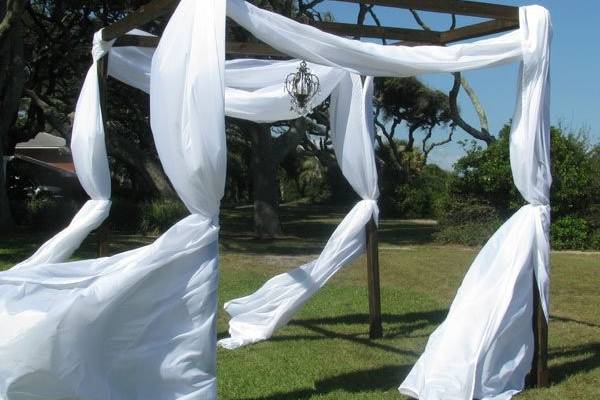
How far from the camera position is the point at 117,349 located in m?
4.73

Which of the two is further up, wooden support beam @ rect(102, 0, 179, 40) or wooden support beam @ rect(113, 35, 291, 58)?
wooden support beam @ rect(102, 0, 179, 40)

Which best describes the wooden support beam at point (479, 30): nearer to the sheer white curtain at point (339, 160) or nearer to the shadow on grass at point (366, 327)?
the sheer white curtain at point (339, 160)

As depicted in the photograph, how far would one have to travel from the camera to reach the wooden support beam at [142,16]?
567 cm

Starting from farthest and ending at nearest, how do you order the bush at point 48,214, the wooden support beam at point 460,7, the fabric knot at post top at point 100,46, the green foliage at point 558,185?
the bush at point 48,214, the green foliage at point 558,185, the fabric knot at post top at point 100,46, the wooden support beam at point 460,7

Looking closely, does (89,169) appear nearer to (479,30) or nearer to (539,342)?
(479,30)

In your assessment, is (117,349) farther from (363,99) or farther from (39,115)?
(39,115)

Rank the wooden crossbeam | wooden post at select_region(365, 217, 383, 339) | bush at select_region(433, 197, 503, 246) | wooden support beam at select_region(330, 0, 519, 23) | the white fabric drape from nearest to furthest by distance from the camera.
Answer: wooden support beam at select_region(330, 0, 519, 23), the wooden crossbeam, the white fabric drape, wooden post at select_region(365, 217, 383, 339), bush at select_region(433, 197, 503, 246)

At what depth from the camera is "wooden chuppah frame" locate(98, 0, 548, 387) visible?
224 inches

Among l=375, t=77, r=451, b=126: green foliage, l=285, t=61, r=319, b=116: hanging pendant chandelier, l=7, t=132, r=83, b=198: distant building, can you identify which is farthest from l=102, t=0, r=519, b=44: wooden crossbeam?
l=375, t=77, r=451, b=126: green foliage

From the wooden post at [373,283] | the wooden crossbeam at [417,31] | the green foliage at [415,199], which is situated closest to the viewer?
the wooden crossbeam at [417,31]

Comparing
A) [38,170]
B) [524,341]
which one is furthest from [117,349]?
[38,170]

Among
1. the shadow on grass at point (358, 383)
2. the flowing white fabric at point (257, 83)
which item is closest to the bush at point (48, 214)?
the flowing white fabric at point (257, 83)

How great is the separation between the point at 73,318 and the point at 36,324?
21 centimetres

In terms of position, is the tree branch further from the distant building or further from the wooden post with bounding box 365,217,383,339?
the wooden post with bounding box 365,217,383,339
